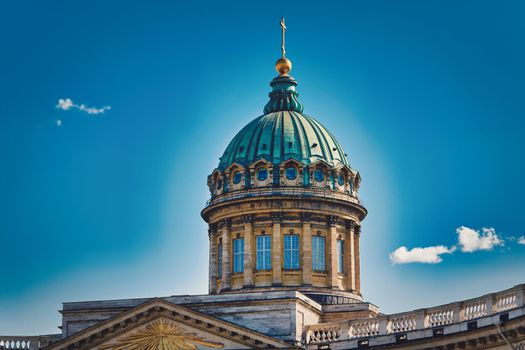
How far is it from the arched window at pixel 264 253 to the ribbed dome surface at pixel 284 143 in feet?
18.1

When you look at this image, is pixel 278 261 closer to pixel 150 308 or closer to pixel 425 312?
pixel 150 308

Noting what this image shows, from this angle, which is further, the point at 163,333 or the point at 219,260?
the point at 219,260

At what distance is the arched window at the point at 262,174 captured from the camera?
83.2 m

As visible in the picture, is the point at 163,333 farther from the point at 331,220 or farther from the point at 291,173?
the point at 291,173

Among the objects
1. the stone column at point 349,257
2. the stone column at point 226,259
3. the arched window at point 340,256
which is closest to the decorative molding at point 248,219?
the stone column at point 226,259

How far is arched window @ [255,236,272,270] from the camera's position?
8150cm

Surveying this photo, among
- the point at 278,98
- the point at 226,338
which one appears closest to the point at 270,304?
the point at 226,338

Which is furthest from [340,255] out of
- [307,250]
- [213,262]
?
[213,262]

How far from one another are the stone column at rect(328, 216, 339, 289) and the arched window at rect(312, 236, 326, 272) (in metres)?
0.51

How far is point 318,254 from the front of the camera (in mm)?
81812

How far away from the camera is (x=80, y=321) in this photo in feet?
244

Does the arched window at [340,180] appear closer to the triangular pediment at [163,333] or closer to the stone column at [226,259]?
the stone column at [226,259]

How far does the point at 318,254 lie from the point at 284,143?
821 centimetres

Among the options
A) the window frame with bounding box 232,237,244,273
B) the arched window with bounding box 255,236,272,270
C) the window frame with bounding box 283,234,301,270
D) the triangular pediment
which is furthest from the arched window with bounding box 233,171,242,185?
the triangular pediment
